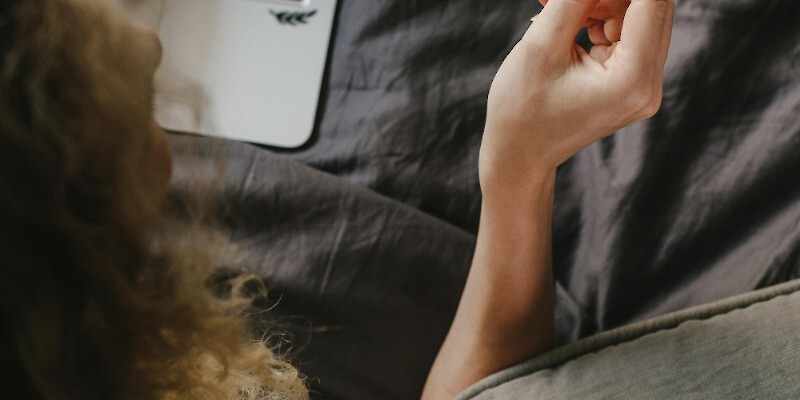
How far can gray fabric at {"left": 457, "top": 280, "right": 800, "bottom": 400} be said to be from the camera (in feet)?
1.76

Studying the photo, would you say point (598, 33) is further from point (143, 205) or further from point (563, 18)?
point (143, 205)

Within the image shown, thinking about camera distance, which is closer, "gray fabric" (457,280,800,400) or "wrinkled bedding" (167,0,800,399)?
"gray fabric" (457,280,800,400)

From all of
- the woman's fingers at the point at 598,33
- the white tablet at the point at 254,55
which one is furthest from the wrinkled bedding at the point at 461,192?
the woman's fingers at the point at 598,33

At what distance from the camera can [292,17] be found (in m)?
0.82

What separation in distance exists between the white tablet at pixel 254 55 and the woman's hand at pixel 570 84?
302mm

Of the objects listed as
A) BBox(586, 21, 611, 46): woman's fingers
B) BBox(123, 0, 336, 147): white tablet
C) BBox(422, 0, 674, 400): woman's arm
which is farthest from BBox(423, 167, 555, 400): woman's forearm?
BBox(123, 0, 336, 147): white tablet

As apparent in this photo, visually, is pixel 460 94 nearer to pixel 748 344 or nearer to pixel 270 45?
pixel 270 45

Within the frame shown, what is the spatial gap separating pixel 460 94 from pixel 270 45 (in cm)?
23

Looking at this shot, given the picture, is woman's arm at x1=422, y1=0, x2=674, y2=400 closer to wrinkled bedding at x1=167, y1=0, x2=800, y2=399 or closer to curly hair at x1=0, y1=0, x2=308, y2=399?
wrinkled bedding at x1=167, y1=0, x2=800, y2=399

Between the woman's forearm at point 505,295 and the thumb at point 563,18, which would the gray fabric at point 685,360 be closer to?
the woman's forearm at point 505,295

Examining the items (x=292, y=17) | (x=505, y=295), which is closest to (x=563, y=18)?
(x=505, y=295)

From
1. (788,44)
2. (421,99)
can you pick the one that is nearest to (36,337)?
(421,99)

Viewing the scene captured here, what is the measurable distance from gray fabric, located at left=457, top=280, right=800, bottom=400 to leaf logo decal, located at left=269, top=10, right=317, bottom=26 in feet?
1.53

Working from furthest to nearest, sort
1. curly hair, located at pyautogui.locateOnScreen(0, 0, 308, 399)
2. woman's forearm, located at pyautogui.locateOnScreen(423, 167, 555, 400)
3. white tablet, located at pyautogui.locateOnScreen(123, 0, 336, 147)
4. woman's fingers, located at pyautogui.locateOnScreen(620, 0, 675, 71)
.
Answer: white tablet, located at pyautogui.locateOnScreen(123, 0, 336, 147) < woman's forearm, located at pyautogui.locateOnScreen(423, 167, 555, 400) < woman's fingers, located at pyautogui.locateOnScreen(620, 0, 675, 71) < curly hair, located at pyautogui.locateOnScreen(0, 0, 308, 399)
